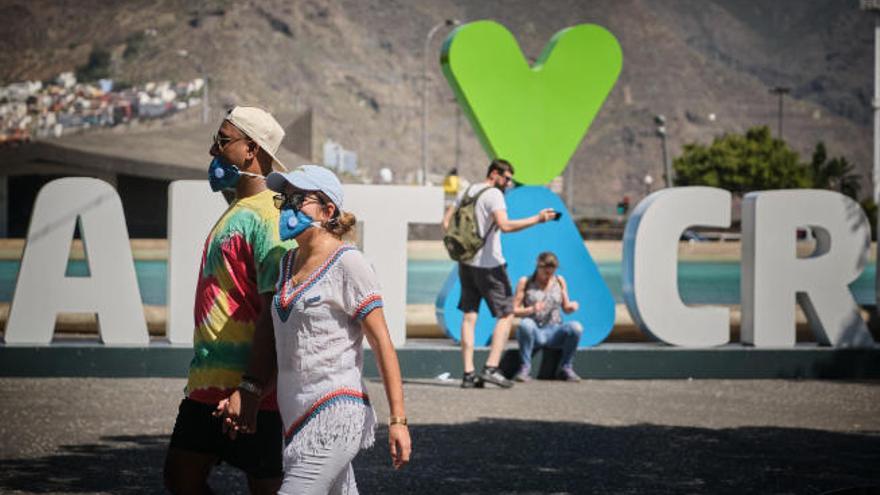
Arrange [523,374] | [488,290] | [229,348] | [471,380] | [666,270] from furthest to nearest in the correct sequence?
1. [666,270]
2. [523,374]
3. [471,380]
4. [488,290]
5. [229,348]

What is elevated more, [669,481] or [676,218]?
[676,218]

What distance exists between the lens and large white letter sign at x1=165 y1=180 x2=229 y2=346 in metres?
11.5

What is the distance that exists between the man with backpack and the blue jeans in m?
0.52

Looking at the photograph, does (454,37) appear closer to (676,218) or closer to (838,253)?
(676,218)

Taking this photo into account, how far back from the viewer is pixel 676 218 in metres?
12.7

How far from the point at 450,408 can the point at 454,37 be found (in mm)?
4455

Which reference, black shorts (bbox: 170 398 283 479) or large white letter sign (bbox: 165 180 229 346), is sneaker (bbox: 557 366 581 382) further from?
black shorts (bbox: 170 398 283 479)

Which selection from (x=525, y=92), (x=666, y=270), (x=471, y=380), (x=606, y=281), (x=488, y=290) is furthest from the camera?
(x=606, y=281)

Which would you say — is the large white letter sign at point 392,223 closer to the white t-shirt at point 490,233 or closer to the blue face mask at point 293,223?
the white t-shirt at point 490,233

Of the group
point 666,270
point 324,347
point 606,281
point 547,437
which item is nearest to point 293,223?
point 324,347

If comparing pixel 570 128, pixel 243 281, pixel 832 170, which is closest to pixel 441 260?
pixel 570 128

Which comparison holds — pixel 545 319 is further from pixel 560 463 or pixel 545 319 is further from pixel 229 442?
pixel 229 442

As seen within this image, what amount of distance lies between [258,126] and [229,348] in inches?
27.5

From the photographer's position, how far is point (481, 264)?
37.1ft
